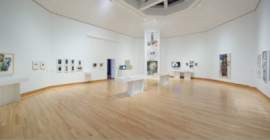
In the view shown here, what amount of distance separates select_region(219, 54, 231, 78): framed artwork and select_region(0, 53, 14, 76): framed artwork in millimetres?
12990

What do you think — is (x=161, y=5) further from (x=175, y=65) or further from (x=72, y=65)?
(x=175, y=65)

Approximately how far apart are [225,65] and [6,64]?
1322 centimetres

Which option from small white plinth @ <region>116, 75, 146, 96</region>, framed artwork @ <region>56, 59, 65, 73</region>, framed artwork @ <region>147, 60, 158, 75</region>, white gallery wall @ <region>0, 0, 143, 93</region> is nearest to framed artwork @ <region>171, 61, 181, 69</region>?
framed artwork @ <region>147, 60, 158, 75</region>

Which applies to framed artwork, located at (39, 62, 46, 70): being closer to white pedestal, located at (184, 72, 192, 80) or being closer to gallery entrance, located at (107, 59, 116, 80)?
gallery entrance, located at (107, 59, 116, 80)

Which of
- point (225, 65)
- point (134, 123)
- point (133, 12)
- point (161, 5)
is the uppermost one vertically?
point (161, 5)

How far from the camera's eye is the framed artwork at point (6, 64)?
5277mm

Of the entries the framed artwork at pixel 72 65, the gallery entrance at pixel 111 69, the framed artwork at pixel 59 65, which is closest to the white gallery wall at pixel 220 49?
the gallery entrance at pixel 111 69

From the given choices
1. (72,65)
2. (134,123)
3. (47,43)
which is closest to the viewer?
(134,123)

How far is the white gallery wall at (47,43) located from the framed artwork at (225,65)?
939 centimetres

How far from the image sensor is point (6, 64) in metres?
5.46

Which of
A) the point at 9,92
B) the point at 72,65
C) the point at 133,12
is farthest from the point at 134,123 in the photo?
Answer: the point at 72,65

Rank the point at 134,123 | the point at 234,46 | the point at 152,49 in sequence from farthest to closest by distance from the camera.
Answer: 1. the point at 152,49
2. the point at 234,46
3. the point at 134,123

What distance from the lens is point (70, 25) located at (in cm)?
955

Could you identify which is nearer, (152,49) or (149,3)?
(149,3)
